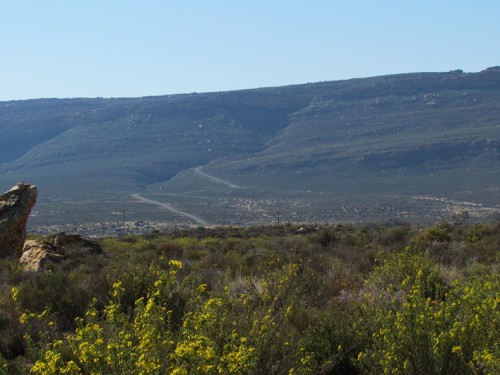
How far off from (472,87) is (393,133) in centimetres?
2829

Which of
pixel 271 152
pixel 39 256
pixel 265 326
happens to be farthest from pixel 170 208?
pixel 265 326

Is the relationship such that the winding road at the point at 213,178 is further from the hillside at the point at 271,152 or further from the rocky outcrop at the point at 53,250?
the rocky outcrop at the point at 53,250

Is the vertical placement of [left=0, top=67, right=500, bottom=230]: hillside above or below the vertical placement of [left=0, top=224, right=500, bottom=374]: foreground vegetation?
below

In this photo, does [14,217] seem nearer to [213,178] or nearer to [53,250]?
[53,250]

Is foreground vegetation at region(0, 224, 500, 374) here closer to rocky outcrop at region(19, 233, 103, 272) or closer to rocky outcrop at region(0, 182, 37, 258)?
rocky outcrop at region(19, 233, 103, 272)

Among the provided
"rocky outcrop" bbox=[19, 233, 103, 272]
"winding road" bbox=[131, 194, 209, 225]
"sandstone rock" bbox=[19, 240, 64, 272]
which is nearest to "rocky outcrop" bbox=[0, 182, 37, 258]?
"rocky outcrop" bbox=[19, 233, 103, 272]

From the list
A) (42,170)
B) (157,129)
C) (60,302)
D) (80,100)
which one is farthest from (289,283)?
(80,100)

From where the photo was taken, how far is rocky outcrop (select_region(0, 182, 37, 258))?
53.8 feet

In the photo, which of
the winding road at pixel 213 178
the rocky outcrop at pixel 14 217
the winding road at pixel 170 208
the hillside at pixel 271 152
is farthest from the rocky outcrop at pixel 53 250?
the winding road at pixel 213 178

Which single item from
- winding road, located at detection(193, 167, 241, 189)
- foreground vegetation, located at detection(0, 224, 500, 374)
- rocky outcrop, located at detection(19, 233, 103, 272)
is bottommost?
winding road, located at detection(193, 167, 241, 189)

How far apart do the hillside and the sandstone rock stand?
138 ft

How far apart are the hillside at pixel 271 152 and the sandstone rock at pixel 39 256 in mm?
42121

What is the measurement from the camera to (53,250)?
1554cm

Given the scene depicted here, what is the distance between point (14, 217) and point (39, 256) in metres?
2.25
